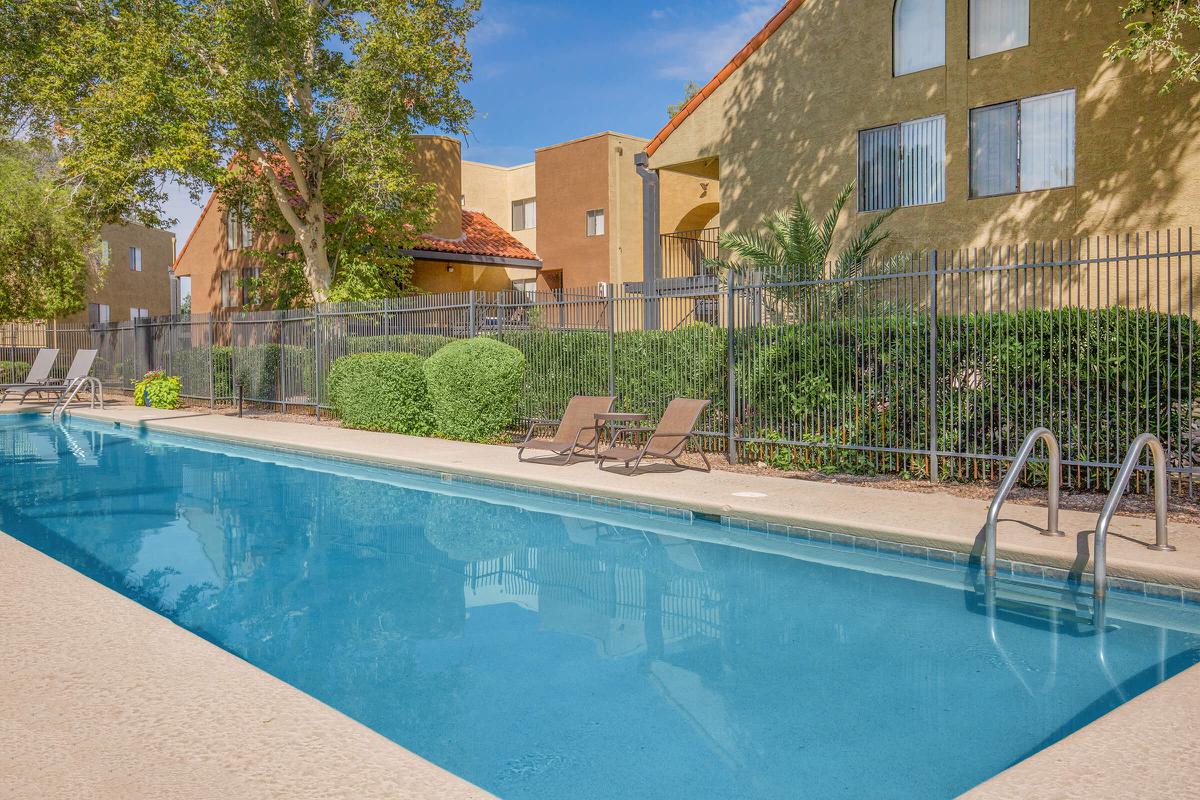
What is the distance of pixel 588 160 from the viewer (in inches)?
1173

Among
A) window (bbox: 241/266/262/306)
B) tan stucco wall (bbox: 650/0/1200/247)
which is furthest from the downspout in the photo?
window (bbox: 241/266/262/306)

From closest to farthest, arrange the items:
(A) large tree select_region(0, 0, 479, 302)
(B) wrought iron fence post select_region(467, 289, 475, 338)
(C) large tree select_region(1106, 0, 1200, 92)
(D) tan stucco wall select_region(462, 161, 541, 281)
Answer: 1. (C) large tree select_region(1106, 0, 1200, 92)
2. (B) wrought iron fence post select_region(467, 289, 475, 338)
3. (A) large tree select_region(0, 0, 479, 302)
4. (D) tan stucco wall select_region(462, 161, 541, 281)

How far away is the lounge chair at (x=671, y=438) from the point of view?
9.73m

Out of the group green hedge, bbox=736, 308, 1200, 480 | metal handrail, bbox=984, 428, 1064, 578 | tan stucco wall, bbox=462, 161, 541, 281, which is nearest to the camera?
metal handrail, bbox=984, 428, 1064, 578

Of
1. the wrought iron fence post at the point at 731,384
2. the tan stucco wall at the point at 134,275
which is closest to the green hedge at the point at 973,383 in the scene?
the wrought iron fence post at the point at 731,384

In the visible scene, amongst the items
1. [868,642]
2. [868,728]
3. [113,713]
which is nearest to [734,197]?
[868,642]

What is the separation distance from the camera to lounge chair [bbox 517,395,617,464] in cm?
1080

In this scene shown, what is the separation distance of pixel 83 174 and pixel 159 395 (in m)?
5.22

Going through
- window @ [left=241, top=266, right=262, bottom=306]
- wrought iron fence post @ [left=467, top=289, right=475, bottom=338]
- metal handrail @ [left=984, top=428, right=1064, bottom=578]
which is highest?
window @ [left=241, top=266, right=262, bottom=306]

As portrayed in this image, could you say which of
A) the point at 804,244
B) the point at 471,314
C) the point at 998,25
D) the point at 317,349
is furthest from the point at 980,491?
the point at 317,349

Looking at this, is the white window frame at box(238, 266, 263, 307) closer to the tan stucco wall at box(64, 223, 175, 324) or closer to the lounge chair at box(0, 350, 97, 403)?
the lounge chair at box(0, 350, 97, 403)

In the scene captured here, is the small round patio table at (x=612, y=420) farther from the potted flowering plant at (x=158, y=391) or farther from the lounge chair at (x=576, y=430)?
the potted flowering plant at (x=158, y=391)

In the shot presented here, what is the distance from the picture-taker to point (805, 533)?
23.4ft

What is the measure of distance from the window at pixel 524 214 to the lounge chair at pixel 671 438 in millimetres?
24591
